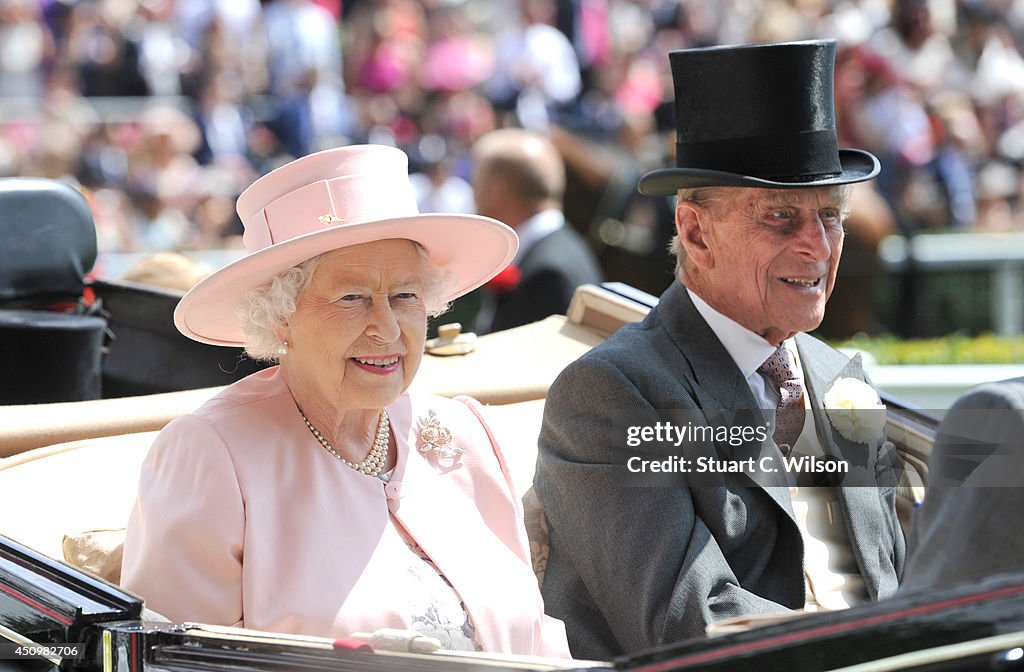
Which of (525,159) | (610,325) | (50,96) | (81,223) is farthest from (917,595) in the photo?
(50,96)

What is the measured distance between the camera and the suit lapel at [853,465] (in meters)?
2.55

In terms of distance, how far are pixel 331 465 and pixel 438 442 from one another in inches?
10.8

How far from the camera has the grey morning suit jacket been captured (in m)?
2.47

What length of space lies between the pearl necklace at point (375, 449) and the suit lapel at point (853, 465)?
776 mm

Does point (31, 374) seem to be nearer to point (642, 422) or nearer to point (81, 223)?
point (81, 223)

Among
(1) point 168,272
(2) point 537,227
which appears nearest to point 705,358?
(1) point 168,272

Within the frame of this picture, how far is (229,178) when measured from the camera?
9.20 m

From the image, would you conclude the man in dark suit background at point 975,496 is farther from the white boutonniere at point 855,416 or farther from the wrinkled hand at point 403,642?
the white boutonniere at point 855,416

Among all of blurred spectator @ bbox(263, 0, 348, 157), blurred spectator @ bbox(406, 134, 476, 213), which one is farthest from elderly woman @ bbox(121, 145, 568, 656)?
blurred spectator @ bbox(263, 0, 348, 157)

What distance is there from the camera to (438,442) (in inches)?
107

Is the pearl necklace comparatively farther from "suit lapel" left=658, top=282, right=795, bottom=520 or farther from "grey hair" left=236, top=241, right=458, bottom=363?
"suit lapel" left=658, top=282, right=795, bottom=520

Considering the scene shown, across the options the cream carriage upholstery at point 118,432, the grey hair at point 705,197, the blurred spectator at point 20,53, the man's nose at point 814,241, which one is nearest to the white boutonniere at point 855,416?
the man's nose at point 814,241

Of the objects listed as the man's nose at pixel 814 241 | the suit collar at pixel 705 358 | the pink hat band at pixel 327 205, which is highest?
the pink hat band at pixel 327 205

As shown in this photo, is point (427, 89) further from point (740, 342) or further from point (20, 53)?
point (740, 342)
